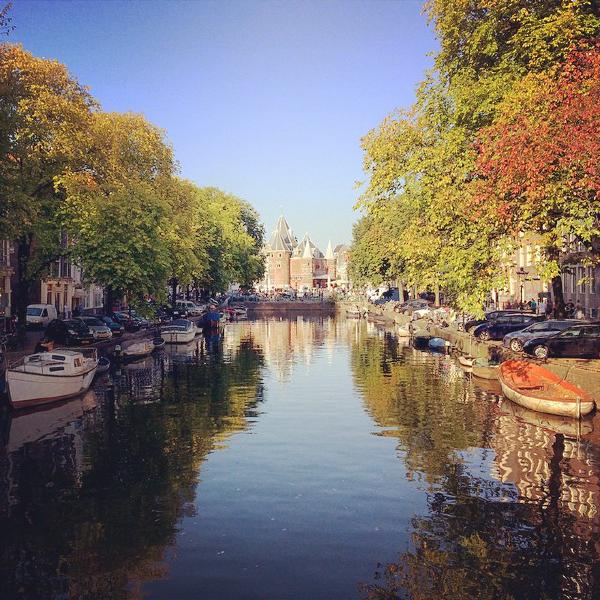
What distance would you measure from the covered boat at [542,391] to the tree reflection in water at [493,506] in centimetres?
70

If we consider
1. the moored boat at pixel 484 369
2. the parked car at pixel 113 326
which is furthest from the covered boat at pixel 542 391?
the parked car at pixel 113 326

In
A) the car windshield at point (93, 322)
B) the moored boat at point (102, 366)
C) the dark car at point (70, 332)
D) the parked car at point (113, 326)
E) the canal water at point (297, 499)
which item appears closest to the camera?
the canal water at point (297, 499)

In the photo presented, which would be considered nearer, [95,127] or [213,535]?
[213,535]

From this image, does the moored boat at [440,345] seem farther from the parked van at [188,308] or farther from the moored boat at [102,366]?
the parked van at [188,308]

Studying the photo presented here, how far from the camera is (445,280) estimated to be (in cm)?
2944

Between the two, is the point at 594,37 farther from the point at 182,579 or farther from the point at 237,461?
the point at 182,579

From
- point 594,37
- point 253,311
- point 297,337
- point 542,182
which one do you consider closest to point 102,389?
point 542,182

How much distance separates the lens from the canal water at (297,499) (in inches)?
515

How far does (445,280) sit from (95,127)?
28.4 meters

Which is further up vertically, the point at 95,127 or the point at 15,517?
the point at 95,127

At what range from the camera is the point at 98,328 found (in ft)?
174

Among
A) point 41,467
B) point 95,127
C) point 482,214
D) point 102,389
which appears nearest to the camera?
point 41,467

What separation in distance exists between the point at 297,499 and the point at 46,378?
1755 centimetres

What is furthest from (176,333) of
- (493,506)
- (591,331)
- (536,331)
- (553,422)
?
(493,506)
